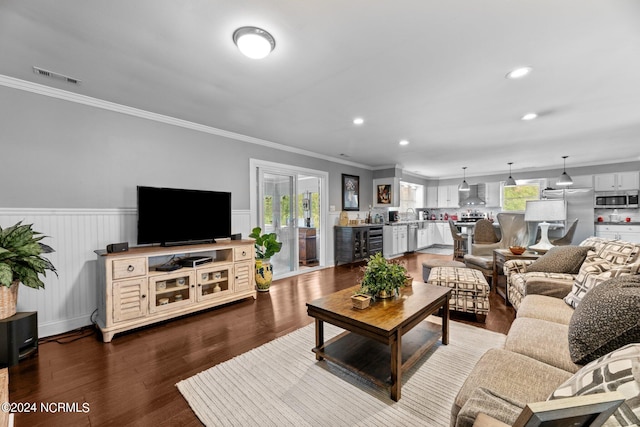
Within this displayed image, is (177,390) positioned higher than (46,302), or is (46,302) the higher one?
(46,302)

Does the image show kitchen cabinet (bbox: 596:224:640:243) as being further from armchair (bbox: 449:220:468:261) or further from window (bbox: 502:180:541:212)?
armchair (bbox: 449:220:468:261)

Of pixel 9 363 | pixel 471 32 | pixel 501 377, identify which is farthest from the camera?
pixel 9 363

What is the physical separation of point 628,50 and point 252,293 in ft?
14.1

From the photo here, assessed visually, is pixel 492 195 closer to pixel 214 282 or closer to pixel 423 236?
pixel 423 236

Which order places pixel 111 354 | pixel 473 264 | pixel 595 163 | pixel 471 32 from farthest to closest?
pixel 595 163
pixel 473 264
pixel 111 354
pixel 471 32

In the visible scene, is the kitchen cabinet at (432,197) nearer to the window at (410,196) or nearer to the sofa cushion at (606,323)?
the window at (410,196)

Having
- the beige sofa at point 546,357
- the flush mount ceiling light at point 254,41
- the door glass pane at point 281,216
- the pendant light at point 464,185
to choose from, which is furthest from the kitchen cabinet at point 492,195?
the flush mount ceiling light at point 254,41

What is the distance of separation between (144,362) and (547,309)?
315 centimetres

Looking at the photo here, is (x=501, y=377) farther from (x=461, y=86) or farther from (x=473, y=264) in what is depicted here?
(x=473, y=264)

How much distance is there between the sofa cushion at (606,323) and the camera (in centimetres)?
111

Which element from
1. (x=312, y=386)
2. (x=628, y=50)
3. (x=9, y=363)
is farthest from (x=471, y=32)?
(x=9, y=363)

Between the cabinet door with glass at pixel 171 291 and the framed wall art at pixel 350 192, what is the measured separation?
388cm

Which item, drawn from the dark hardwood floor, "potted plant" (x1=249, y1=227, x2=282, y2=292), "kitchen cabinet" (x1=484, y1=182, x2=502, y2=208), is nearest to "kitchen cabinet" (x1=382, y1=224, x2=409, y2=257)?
"kitchen cabinet" (x1=484, y1=182, x2=502, y2=208)

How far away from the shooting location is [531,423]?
1.55 ft
